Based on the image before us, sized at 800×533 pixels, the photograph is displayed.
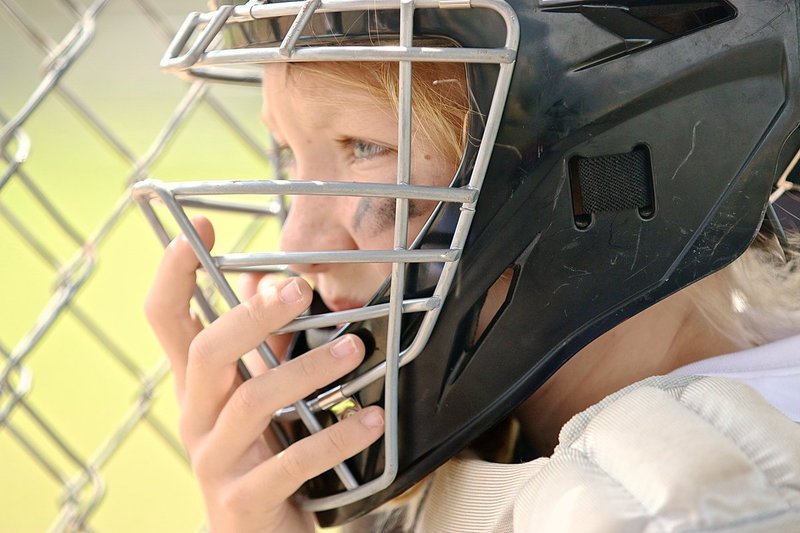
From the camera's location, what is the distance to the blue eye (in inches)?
37.8

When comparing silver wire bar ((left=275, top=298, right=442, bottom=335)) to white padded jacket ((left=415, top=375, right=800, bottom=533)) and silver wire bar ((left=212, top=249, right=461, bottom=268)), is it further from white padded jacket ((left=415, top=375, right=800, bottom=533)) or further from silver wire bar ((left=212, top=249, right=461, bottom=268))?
white padded jacket ((left=415, top=375, right=800, bottom=533))

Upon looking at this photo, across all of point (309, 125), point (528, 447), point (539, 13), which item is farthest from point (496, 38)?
point (528, 447)

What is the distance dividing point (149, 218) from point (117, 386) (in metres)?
3.38

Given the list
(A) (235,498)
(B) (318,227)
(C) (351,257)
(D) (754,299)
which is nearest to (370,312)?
(C) (351,257)

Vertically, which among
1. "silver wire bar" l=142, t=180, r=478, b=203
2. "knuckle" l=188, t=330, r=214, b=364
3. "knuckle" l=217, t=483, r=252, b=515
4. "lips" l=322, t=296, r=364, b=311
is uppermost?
"silver wire bar" l=142, t=180, r=478, b=203

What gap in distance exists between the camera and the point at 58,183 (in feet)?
23.1

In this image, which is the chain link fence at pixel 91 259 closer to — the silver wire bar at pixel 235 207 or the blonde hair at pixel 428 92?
the silver wire bar at pixel 235 207

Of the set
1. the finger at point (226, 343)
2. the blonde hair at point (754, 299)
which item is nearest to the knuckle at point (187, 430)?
the finger at point (226, 343)

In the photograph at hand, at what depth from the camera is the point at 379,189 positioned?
2.69ft

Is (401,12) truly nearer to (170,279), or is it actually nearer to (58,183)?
(170,279)

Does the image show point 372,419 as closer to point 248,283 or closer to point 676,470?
point 676,470

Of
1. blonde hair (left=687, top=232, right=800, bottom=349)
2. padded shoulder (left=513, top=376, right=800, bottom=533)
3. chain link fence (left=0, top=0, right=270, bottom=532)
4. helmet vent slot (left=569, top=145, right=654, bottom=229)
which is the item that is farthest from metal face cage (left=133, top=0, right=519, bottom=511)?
chain link fence (left=0, top=0, right=270, bottom=532)

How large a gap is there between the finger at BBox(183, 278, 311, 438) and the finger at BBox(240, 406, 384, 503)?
0.31 feet

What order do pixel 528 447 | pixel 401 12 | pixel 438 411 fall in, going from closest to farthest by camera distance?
pixel 401 12 < pixel 438 411 < pixel 528 447
